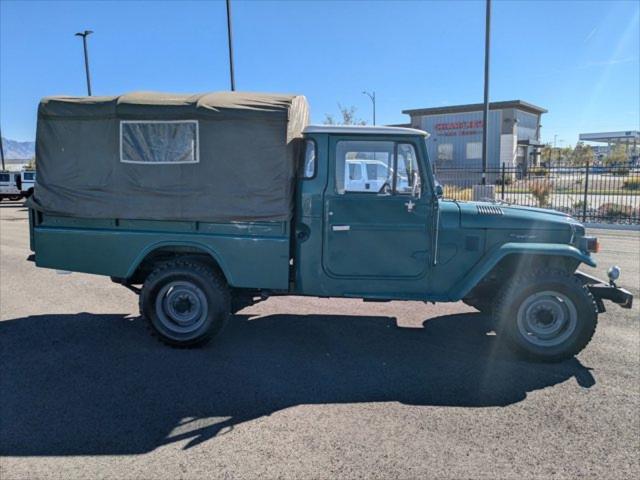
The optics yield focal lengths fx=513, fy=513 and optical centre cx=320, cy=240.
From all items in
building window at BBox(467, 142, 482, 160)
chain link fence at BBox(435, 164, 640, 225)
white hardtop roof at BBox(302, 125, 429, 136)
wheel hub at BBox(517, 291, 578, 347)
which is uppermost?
building window at BBox(467, 142, 482, 160)

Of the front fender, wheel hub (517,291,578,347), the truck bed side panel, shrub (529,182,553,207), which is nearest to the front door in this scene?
the front fender

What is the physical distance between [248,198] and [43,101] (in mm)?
2394

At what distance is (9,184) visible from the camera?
3156 centimetres

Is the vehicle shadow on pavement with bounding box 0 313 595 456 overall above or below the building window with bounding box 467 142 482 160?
below

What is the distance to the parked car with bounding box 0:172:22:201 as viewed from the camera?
31.4 metres

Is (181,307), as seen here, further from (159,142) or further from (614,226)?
(614,226)

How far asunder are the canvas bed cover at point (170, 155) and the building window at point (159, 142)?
0.01m

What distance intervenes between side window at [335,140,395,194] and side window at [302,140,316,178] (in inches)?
9.4

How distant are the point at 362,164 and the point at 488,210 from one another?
1.40m

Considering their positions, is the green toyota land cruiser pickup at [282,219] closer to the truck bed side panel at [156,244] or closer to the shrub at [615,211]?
the truck bed side panel at [156,244]

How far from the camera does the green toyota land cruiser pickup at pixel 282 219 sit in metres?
5.14

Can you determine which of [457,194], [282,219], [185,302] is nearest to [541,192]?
[457,194]

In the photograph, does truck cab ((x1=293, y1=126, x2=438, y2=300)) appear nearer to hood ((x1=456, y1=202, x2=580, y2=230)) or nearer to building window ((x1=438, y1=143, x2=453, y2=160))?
hood ((x1=456, y1=202, x2=580, y2=230))

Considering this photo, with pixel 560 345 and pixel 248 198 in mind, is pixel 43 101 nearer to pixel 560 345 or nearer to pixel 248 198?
pixel 248 198
